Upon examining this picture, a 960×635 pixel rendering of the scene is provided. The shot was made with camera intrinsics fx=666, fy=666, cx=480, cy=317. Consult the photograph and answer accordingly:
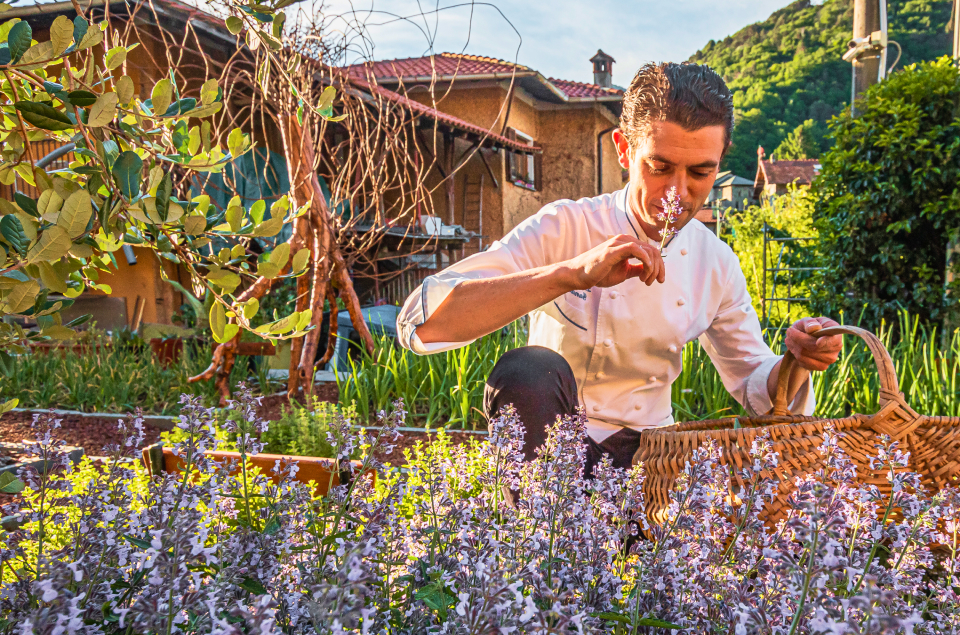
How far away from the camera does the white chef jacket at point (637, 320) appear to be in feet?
7.22

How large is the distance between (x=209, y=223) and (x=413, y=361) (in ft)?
11.2

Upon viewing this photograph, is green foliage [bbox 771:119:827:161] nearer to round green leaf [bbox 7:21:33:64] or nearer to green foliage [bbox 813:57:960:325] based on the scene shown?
green foliage [bbox 813:57:960:325]

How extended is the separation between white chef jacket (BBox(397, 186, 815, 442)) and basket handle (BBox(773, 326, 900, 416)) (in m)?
0.21

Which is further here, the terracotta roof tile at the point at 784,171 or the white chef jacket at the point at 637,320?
the terracotta roof tile at the point at 784,171

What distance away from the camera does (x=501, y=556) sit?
0.75m

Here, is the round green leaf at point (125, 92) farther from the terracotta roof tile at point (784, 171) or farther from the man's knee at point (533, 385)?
the terracotta roof tile at point (784, 171)

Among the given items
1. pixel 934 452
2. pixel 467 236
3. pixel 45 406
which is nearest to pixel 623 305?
pixel 934 452

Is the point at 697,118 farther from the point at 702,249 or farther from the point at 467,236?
the point at 467,236

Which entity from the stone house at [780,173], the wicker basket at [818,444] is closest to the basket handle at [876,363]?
the wicker basket at [818,444]

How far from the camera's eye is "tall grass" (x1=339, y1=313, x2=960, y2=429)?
334 centimetres

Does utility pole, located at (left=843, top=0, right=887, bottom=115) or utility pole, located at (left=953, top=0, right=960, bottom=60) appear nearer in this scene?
utility pole, located at (left=953, top=0, right=960, bottom=60)

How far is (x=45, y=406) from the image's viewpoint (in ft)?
15.9

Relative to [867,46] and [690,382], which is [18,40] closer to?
[690,382]

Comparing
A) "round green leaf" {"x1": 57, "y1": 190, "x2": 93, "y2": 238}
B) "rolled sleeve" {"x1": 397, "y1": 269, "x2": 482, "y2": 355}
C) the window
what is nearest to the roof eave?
"rolled sleeve" {"x1": 397, "y1": 269, "x2": 482, "y2": 355}
